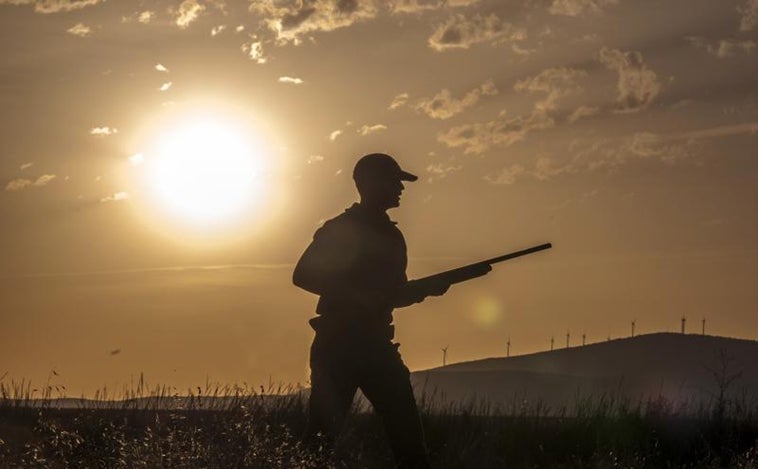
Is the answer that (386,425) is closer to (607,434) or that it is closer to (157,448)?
(157,448)

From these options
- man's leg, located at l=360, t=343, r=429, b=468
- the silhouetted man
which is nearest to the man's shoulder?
the silhouetted man

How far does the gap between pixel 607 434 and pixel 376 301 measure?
622 cm

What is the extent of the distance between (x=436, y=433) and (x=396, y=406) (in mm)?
4839

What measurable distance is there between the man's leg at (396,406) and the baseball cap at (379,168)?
140cm

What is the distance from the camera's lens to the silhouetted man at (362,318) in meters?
9.85

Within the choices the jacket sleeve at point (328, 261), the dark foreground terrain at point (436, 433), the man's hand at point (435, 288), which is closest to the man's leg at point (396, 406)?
the dark foreground terrain at point (436, 433)

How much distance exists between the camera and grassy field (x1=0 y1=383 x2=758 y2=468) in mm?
10008

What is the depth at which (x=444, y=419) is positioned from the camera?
1520 centimetres

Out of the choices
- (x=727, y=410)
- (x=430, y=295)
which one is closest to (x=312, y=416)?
(x=430, y=295)

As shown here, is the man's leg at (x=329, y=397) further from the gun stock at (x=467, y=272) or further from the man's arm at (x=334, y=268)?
the gun stock at (x=467, y=272)

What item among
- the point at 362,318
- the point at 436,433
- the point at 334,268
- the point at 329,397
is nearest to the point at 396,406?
the point at 329,397

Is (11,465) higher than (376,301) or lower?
lower

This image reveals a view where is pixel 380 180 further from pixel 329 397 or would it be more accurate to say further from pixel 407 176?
pixel 329 397

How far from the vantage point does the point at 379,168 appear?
10086 mm
